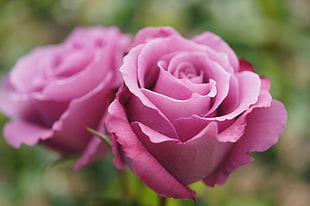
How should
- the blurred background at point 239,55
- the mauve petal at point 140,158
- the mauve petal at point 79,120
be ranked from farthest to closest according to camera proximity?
the blurred background at point 239,55 < the mauve petal at point 79,120 < the mauve petal at point 140,158

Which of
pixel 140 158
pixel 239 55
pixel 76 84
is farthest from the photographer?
pixel 239 55

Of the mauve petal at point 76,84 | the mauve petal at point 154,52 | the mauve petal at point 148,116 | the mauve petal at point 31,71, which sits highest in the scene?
the mauve petal at point 154,52

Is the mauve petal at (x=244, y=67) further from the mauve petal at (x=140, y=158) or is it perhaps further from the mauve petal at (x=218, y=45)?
the mauve petal at (x=140, y=158)

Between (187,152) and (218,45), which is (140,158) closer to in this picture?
(187,152)

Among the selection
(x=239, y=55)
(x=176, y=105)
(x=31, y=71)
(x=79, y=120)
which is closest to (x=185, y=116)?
(x=176, y=105)

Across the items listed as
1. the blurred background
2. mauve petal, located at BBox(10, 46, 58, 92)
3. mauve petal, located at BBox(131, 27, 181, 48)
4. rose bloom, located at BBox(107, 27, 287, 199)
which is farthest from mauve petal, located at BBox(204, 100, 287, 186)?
the blurred background

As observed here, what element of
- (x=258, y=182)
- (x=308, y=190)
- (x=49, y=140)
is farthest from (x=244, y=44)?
(x=49, y=140)

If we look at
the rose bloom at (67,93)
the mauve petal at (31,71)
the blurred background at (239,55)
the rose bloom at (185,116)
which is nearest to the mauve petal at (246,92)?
the rose bloom at (185,116)

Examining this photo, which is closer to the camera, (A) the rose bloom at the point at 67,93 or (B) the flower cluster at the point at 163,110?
(B) the flower cluster at the point at 163,110
